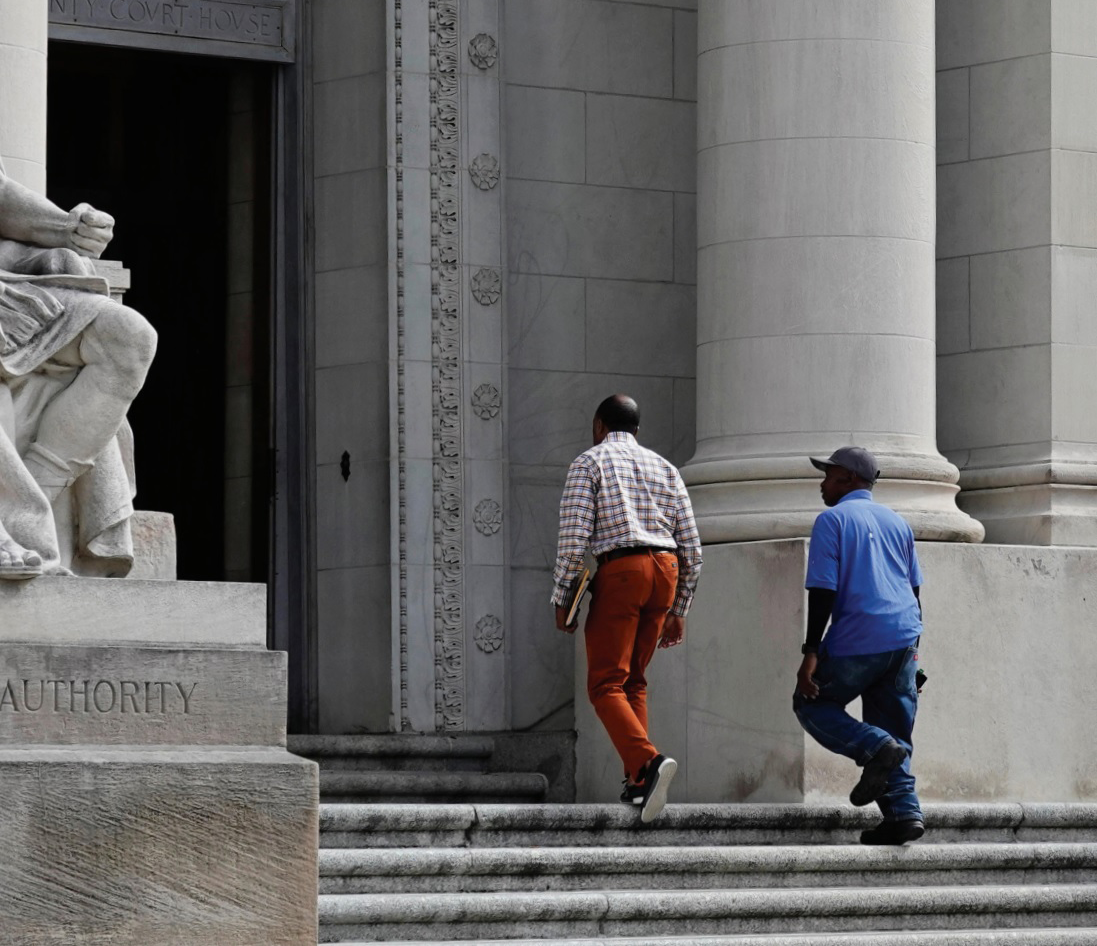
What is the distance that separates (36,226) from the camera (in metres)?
10.1

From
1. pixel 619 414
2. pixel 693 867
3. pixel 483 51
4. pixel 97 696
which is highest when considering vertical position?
pixel 483 51

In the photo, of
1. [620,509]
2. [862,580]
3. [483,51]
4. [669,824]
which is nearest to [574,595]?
[620,509]

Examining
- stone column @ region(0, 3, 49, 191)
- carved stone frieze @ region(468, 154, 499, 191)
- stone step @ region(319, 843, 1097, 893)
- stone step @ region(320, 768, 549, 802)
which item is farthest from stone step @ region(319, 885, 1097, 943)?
carved stone frieze @ region(468, 154, 499, 191)

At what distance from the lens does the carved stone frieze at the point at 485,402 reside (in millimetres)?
16031

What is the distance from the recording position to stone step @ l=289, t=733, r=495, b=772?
50.5ft

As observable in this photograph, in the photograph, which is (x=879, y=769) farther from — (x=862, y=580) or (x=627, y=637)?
(x=627, y=637)

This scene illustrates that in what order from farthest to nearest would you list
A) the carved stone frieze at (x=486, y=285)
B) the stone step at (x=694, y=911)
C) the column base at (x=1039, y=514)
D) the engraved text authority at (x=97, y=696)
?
the carved stone frieze at (x=486, y=285), the column base at (x=1039, y=514), the stone step at (x=694, y=911), the engraved text authority at (x=97, y=696)

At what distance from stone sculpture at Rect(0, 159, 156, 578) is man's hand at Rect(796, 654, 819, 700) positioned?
365cm

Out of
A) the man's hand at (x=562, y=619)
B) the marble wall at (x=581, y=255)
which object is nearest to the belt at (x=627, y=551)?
the man's hand at (x=562, y=619)

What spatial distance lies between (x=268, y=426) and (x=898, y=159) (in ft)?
15.3

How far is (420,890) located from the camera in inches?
→ 428

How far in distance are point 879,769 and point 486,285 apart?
5371 mm

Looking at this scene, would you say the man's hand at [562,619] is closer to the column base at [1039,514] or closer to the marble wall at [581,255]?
the column base at [1039,514]

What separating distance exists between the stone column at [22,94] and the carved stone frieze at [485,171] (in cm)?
420
